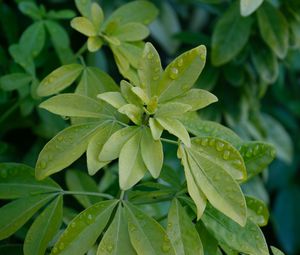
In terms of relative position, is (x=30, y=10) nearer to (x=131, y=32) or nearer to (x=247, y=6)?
(x=131, y=32)

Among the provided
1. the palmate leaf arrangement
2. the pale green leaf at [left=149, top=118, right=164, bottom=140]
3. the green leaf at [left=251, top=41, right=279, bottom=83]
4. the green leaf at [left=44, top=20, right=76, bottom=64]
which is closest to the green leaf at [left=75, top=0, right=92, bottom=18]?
the green leaf at [left=44, top=20, right=76, bottom=64]

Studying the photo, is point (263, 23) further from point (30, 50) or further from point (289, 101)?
point (289, 101)

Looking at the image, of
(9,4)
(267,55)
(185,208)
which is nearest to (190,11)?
(267,55)

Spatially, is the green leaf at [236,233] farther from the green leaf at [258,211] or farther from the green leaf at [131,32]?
the green leaf at [131,32]

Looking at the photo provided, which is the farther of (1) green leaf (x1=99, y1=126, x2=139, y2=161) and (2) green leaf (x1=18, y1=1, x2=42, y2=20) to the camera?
(2) green leaf (x1=18, y1=1, x2=42, y2=20)

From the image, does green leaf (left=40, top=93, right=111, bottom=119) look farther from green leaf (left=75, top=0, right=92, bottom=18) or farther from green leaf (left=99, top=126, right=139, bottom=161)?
green leaf (left=75, top=0, right=92, bottom=18)
